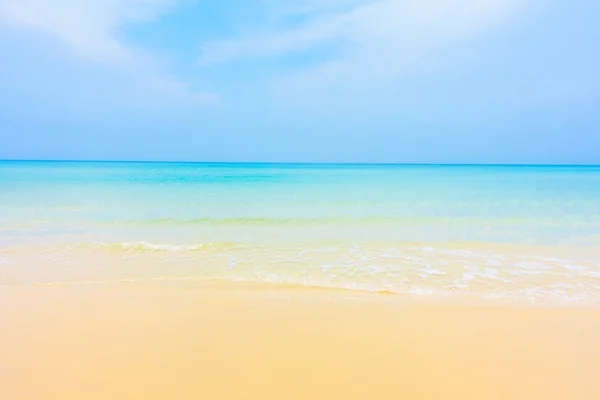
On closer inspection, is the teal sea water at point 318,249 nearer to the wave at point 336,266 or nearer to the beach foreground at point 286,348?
the wave at point 336,266

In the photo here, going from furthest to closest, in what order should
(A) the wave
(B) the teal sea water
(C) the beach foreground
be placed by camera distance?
(B) the teal sea water, (A) the wave, (C) the beach foreground

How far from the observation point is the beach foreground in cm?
259

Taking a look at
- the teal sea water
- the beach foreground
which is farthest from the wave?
the beach foreground

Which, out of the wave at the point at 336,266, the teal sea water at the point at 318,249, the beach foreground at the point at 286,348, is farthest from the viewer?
the teal sea water at the point at 318,249

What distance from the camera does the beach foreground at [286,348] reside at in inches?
102

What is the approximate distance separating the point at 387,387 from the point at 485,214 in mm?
11428

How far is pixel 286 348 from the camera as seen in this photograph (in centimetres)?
313

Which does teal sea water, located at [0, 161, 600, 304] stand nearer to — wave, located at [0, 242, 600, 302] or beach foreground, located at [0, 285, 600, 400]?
wave, located at [0, 242, 600, 302]

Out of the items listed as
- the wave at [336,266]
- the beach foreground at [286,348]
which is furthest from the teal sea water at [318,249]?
the beach foreground at [286,348]

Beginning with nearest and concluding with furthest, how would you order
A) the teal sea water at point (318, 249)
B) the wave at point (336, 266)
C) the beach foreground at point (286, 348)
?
1. the beach foreground at point (286, 348)
2. the wave at point (336, 266)
3. the teal sea water at point (318, 249)

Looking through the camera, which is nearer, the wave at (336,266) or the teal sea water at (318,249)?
the wave at (336,266)

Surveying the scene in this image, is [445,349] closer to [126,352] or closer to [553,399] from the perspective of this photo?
[553,399]

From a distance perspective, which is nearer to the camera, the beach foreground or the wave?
the beach foreground

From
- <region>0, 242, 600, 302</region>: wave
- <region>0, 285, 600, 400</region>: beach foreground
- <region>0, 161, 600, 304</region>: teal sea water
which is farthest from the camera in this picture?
<region>0, 161, 600, 304</region>: teal sea water
